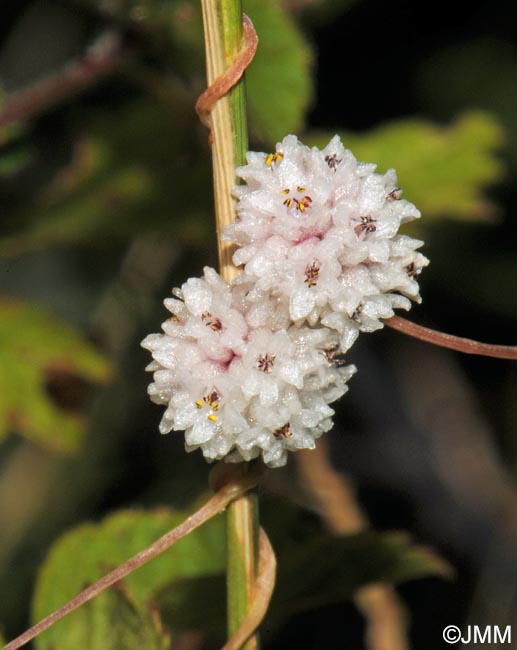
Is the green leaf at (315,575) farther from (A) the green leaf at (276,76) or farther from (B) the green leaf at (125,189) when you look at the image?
(B) the green leaf at (125,189)

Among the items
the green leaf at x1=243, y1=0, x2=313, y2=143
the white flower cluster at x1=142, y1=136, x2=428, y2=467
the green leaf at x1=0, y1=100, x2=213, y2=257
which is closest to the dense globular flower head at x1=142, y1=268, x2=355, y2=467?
the white flower cluster at x1=142, y1=136, x2=428, y2=467

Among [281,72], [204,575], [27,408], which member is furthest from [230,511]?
[281,72]

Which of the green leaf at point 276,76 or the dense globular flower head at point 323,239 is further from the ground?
the green leaf at point 276,76

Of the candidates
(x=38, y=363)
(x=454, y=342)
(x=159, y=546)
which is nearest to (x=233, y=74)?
(x=454, y=342)

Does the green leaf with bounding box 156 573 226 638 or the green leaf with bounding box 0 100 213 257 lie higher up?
the green leaf with bounding box 0 100 213 257

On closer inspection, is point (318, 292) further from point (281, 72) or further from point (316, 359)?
point (281, 72)

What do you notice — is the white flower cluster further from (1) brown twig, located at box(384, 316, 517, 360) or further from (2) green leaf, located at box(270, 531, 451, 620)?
(2) green leaf, located at box(270, 531, 451, 620)

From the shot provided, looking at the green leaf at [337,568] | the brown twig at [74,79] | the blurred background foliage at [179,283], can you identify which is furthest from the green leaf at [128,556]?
the brown twig at [74,79]
